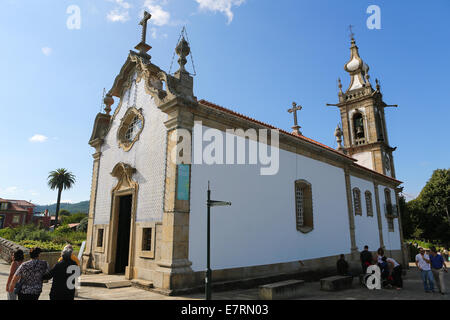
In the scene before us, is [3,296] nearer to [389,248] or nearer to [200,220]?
[200,220]

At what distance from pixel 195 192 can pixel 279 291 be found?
149 inches

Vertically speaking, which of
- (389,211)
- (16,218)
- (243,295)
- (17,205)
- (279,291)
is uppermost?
(17,205)

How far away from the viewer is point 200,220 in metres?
9.06

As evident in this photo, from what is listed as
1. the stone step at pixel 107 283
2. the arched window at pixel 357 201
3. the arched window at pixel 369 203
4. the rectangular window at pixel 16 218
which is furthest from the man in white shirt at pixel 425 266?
the rectangular window at pixel 16 218

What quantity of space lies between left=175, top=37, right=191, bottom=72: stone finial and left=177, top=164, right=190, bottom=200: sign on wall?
3533 millimetres

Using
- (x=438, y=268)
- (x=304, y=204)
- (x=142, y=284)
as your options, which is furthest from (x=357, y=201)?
(x=142, y=284)

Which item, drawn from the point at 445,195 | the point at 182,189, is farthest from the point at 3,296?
the point at 445,195

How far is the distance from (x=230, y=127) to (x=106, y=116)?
687 centimetres

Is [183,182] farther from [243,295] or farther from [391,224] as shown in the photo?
[391,224]

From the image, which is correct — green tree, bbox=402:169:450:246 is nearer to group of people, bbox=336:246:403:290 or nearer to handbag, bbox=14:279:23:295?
group of people, bbox=336:246:403:290

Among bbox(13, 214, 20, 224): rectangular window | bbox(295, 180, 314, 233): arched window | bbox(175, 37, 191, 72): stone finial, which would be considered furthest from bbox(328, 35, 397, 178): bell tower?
bbox(13, 214, 20, 224): rectangular window

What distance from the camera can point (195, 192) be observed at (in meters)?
9.13

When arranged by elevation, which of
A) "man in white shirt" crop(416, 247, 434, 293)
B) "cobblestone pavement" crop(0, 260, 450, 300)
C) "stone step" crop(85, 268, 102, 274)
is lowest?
"cobblestone pavement" crop(0, 260, 450, 300)

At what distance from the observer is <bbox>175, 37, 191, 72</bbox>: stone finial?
10008 mm
